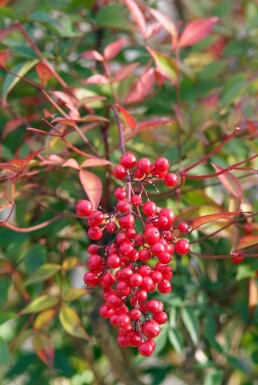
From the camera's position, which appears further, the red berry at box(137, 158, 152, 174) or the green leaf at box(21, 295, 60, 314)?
the green leaf at box(21, 295, 60, 314)

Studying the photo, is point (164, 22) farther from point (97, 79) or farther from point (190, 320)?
point (190, 320)

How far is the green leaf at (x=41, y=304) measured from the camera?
0.95 m

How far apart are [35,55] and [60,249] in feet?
1.08

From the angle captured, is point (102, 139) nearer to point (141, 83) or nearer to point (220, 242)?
point (141, 83)

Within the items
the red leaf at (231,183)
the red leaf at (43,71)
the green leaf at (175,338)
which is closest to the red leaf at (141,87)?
the red leaf at (43,71)

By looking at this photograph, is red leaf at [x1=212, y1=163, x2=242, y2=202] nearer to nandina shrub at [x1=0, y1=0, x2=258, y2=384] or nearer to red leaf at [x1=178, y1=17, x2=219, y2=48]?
nandina shrub at [x1=0, y1=0, x2=258, y2=384]

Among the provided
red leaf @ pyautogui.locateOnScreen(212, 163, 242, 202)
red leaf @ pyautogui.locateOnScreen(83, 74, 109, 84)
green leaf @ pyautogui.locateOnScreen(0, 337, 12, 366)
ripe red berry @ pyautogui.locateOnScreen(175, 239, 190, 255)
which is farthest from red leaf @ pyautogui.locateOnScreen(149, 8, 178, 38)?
green leaf @ pyautogui.locateOnScreen(0, 337, 12, 366)

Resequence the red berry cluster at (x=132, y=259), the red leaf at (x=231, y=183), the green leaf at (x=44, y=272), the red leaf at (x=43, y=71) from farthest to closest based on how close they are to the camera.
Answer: the green leaf at (x=44, y=272), the red leaf at (x=43, y=71), the red leaf at (x=231, y=183), the red berry cluster at (x=132, y=259)

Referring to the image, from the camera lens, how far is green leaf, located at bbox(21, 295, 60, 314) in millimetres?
947

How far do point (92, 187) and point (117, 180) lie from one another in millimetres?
204

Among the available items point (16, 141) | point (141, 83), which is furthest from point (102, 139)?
point (16, 141)

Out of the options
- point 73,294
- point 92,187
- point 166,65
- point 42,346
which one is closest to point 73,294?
point 73,294

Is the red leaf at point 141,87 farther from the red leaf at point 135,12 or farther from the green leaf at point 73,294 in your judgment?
the green leaf at point 73,294

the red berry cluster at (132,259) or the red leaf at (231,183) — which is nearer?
the red berry cluster at (132,259)
